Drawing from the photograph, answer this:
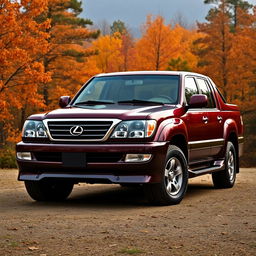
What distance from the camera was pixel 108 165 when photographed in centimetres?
848

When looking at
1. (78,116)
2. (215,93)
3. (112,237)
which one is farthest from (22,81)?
(112,237)

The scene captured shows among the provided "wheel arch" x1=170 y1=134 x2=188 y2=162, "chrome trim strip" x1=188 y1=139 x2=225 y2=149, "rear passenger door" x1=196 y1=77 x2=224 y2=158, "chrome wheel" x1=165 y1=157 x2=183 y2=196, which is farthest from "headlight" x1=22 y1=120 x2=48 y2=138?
"rear passenger door" x1=196 y1=77 x2=224 y2=158

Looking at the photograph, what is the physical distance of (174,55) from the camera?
50281 mm

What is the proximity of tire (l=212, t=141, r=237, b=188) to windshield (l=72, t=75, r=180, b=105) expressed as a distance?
2129 mm

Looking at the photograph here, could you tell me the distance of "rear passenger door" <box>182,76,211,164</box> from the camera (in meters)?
9.80

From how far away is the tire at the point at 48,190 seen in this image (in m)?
9.44

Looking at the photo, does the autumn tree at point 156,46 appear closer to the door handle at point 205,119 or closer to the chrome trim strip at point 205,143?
the chrome trim strip at point 205,143

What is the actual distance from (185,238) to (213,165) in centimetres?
465

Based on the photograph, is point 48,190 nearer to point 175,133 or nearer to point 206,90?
point 175,133

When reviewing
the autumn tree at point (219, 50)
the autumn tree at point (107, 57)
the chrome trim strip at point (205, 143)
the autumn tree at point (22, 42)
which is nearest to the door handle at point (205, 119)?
the chrome trim strip at point (205, 143)

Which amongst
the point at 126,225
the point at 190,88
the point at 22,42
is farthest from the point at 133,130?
the point at 22,42

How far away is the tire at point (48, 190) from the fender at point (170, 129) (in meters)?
1.71

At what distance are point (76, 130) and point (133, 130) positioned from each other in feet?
2.56

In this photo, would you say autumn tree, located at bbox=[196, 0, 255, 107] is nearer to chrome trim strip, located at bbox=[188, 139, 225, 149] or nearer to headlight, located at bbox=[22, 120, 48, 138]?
chrome trim strip, located at bbox=[188, 139, 225, 149]
